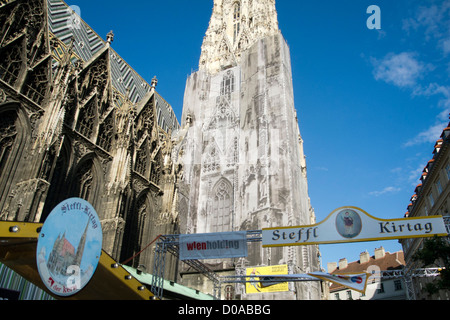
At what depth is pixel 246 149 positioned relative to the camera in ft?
91.5

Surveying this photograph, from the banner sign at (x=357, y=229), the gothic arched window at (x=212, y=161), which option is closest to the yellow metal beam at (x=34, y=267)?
the banner sign at (x=357, y=229)

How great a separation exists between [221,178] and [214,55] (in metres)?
14.5

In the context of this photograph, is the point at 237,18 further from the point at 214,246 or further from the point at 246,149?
the point at 214,246

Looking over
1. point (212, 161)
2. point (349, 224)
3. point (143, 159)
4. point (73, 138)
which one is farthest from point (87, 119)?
point (349, 224)

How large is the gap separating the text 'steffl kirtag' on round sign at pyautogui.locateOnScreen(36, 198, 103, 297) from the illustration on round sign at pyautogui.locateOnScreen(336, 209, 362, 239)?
659 cm

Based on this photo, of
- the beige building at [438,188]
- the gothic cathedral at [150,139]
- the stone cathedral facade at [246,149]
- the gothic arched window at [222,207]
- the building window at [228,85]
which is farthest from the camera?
the building window at [228,85]

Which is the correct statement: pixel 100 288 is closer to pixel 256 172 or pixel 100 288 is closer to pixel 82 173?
pixel 82 173

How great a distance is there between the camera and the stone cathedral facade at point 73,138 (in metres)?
15.3

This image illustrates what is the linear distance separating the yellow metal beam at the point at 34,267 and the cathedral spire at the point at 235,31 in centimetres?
2756

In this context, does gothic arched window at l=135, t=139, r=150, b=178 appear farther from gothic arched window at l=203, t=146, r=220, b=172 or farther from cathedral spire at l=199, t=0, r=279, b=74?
cathedral spire at l=199, t=0, r=279, b=74

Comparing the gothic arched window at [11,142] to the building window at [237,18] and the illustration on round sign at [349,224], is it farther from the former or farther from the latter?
the building window at [237,18]

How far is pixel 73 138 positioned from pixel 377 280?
34786 mm

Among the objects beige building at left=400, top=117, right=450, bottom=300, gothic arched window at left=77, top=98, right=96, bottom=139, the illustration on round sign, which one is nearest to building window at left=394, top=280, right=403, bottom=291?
beige building at left=400, top=117, right=450, bottom=300
